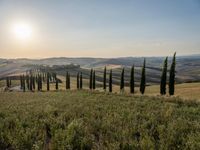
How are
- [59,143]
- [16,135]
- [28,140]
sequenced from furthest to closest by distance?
[16,135] → [28,140] → [59,143]

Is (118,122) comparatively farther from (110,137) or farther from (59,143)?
(59,143)

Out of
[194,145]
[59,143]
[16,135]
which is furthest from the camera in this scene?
[16,135]

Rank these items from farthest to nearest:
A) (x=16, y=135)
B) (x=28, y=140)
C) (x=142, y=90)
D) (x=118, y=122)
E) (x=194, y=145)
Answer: (x=142, y=90) → (x=118, y=122) → (x=16, y=135) → (x=28, y=140) → (x=194, y=145)

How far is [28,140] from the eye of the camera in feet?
23.7

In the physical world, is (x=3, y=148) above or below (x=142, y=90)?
above

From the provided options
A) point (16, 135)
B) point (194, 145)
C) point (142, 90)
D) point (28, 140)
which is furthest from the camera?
point (142, 90)

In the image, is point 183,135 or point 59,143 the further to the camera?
point 183,135

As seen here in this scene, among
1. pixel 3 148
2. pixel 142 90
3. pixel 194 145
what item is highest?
pixel 194 145

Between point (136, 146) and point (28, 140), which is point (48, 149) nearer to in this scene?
point (28, 140)

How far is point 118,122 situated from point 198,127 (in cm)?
265

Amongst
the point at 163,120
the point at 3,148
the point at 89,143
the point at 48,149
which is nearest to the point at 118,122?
the point at 163,120

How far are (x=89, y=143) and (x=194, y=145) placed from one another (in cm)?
258

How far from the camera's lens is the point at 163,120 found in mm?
9531

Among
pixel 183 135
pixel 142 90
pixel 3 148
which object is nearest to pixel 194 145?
pixel 183 135
